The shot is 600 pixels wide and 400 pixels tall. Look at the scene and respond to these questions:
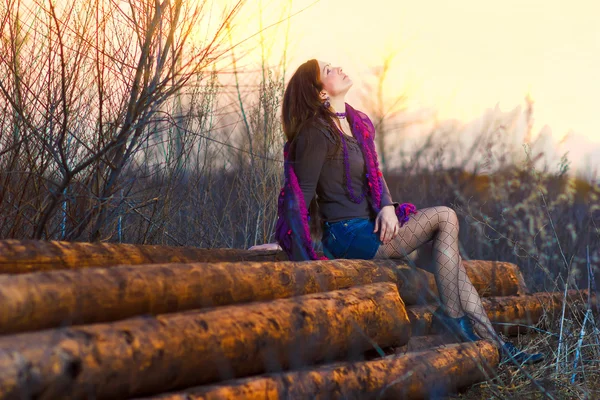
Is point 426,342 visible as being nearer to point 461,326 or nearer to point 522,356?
point 461,326

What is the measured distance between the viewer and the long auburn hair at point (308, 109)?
4602 mm

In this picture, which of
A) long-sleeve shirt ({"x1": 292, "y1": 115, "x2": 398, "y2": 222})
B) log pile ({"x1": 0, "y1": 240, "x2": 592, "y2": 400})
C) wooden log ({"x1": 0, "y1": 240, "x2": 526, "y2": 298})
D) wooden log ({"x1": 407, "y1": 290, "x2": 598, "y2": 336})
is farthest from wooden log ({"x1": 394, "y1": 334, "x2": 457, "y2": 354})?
long-sleeve shirt ({"x1": 292, "y1": 115, "x2": 398, "y2": 222})

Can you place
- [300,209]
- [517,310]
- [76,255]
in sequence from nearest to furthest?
[76,255]
[300,209]
[517,310]

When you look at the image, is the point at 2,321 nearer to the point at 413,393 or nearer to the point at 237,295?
the point at 237,295

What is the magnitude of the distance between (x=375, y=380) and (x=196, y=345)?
3.33ft

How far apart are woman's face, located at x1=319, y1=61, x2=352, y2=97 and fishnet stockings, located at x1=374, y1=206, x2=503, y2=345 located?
99cm

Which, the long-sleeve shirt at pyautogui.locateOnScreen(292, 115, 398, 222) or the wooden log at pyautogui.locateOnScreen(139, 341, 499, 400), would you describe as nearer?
the wooden log at pyautogui.locateOnScreen(139, 341, 499, 400)

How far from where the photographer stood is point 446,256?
14.4 feet

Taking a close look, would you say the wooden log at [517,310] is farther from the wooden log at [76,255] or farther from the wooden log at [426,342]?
the wooden log at [76,255]

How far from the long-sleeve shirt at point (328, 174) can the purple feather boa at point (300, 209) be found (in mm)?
44

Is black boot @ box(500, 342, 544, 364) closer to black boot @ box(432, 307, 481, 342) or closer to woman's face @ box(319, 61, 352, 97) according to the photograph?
black boot @ box(432, 307, 481, 342)

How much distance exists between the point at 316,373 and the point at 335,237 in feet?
5.32

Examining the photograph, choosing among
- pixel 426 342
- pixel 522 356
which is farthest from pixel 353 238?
pixel 522 356

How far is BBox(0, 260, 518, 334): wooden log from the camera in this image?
256cm
